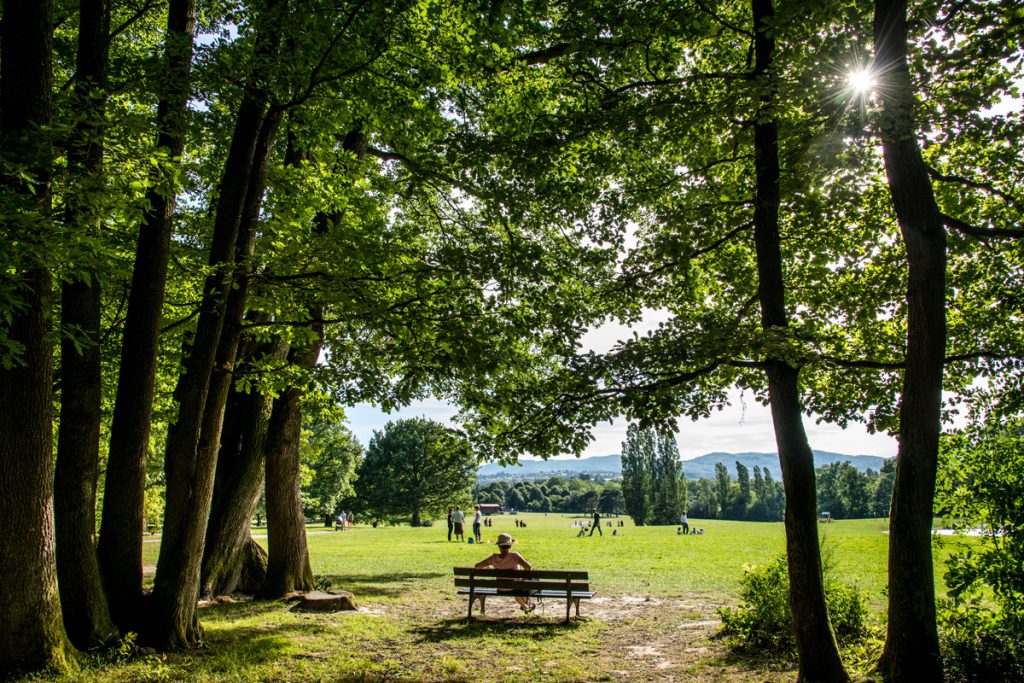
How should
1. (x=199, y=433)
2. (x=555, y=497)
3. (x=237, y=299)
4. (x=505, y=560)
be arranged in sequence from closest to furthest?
(x=199, y=433)
(x=237, y=299)
(x=505, y=560)
(x=555, y=497)

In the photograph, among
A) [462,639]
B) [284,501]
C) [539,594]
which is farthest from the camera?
[284,501]

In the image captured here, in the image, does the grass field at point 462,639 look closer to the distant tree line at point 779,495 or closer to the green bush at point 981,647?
the green bush at point 981,647

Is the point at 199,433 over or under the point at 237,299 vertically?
under

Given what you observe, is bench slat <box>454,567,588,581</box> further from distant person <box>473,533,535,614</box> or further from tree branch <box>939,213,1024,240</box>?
tree branch <box>939,213,1024,240</box>

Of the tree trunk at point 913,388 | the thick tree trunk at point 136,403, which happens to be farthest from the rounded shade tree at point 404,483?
the tree trunk at point 913,388

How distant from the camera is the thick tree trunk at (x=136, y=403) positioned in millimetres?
7395

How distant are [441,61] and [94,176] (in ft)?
16.7

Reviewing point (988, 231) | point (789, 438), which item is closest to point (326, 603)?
point (789, 438)

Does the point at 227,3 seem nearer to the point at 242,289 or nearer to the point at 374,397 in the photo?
the point at 242,289

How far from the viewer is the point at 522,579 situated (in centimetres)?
1028

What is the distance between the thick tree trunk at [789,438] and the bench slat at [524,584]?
4.00m

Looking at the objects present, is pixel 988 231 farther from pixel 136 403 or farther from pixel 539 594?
pixel 136 403

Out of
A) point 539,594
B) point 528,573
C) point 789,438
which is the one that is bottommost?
point 539,594

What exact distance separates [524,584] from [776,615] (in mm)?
3883
